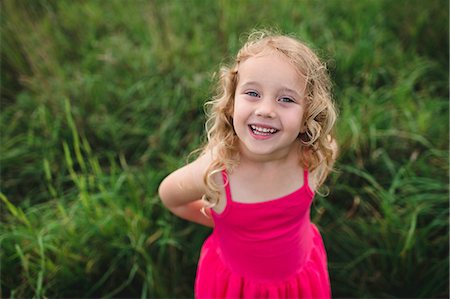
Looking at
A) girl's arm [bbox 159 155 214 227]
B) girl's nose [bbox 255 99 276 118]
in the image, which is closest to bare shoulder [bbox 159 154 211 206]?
girl's arm [bbox 159 155 214 227]

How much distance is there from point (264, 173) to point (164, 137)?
44.4 inches

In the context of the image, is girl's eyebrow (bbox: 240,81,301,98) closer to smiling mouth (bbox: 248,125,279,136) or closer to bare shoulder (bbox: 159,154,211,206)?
smiling mouth (bbox: 248,125,279,136)

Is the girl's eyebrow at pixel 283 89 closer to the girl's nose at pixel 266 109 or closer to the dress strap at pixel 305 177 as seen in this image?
the girl's nose at pixel 266 109

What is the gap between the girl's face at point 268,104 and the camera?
48.3 inches

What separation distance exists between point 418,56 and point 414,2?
19.1 inches

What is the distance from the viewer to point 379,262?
81.8 inches

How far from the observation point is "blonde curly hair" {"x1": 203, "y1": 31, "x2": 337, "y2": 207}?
1.27m

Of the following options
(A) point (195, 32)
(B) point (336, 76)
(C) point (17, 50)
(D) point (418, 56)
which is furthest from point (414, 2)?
(C) point (17, 50)

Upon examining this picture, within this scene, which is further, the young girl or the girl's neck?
the girl's neck

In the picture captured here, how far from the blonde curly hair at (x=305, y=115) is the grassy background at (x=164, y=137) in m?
0.70

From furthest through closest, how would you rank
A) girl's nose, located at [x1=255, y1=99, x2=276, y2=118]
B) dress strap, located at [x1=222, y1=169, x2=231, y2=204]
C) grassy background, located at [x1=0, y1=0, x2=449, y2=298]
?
grassy background, located at [x1=0, y1=0, x2=449, y2=298]
dress strap, located at [x1=222, y1=169, x2=231, y2=204]
girl's nose, located at [x1=255, y1=99, x2=276, y2=118]

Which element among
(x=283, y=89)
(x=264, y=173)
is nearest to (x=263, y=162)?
(x=264, y=173)

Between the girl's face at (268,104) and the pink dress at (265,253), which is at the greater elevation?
the girl's face at (268,104)

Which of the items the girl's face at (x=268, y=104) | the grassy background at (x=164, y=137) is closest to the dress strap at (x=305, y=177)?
the girl's face at (x=268, y=104)
